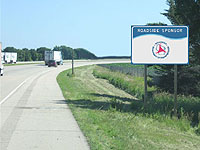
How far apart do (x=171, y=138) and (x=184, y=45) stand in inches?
200

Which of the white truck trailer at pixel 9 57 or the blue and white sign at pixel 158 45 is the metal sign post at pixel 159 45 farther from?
the white truck trailer at pixel 9 57

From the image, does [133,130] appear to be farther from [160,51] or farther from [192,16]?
[192,16]

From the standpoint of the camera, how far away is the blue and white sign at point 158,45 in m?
14.1

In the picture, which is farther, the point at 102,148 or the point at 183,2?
the point at 183,2

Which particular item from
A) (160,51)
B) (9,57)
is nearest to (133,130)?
(160,51)

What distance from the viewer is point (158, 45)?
46.7ft

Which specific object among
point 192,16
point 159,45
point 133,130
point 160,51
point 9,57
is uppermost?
point 192,16

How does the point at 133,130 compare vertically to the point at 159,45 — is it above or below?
below

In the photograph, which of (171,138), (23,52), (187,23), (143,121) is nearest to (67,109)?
(143,121)

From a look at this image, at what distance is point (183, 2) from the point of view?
17.8m

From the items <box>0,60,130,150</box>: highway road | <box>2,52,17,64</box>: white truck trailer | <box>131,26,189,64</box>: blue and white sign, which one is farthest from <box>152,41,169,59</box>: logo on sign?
<box>2,52,17,64</box>: white truck trailer

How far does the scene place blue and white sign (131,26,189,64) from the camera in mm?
14062

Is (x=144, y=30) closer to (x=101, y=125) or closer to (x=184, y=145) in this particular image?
(x=101, y=125)

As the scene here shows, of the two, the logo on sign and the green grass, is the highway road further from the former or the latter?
the logo on sign
